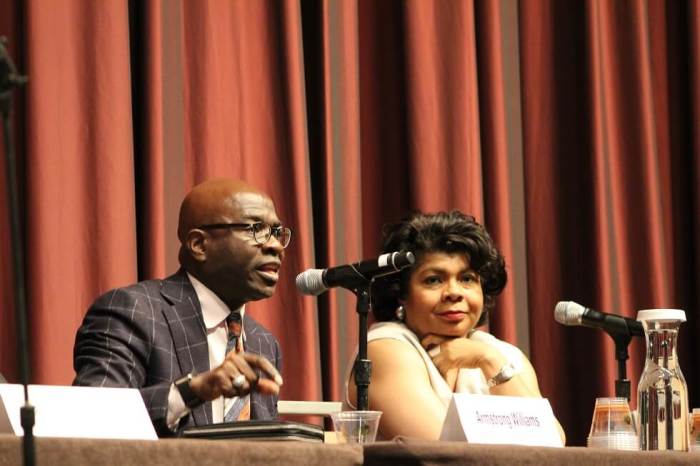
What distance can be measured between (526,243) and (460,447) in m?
2.51

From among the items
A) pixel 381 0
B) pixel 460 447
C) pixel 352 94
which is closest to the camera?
pixel 460 447

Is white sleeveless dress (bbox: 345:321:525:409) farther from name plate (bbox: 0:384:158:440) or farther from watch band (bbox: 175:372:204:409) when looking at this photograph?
name plate (bbox: 0:384:158:440)

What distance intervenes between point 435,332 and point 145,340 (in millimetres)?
→ 830

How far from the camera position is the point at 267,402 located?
9.06ft

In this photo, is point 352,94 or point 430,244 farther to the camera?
point 352,94

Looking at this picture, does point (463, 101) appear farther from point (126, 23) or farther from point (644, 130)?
point (126, 23)

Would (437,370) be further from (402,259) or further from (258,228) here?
(402,259)

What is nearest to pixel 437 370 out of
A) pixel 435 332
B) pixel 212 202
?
pixel 435 332

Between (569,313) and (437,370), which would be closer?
(569,313)

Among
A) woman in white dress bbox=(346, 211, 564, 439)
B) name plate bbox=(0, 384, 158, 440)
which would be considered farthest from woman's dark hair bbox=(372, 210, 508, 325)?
name plate bbox=(0, 384, 158, 440)

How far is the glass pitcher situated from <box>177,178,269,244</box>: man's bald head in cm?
97

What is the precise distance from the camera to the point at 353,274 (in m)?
2.24

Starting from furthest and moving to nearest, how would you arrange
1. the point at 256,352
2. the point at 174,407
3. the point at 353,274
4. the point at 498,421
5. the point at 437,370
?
the point at 437,370 < the point at 256,352 < the point at 353,274 < the point at 174,407 < the point at 498,421

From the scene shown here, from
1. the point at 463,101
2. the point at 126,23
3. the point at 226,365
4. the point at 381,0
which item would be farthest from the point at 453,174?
the point at 226,365
